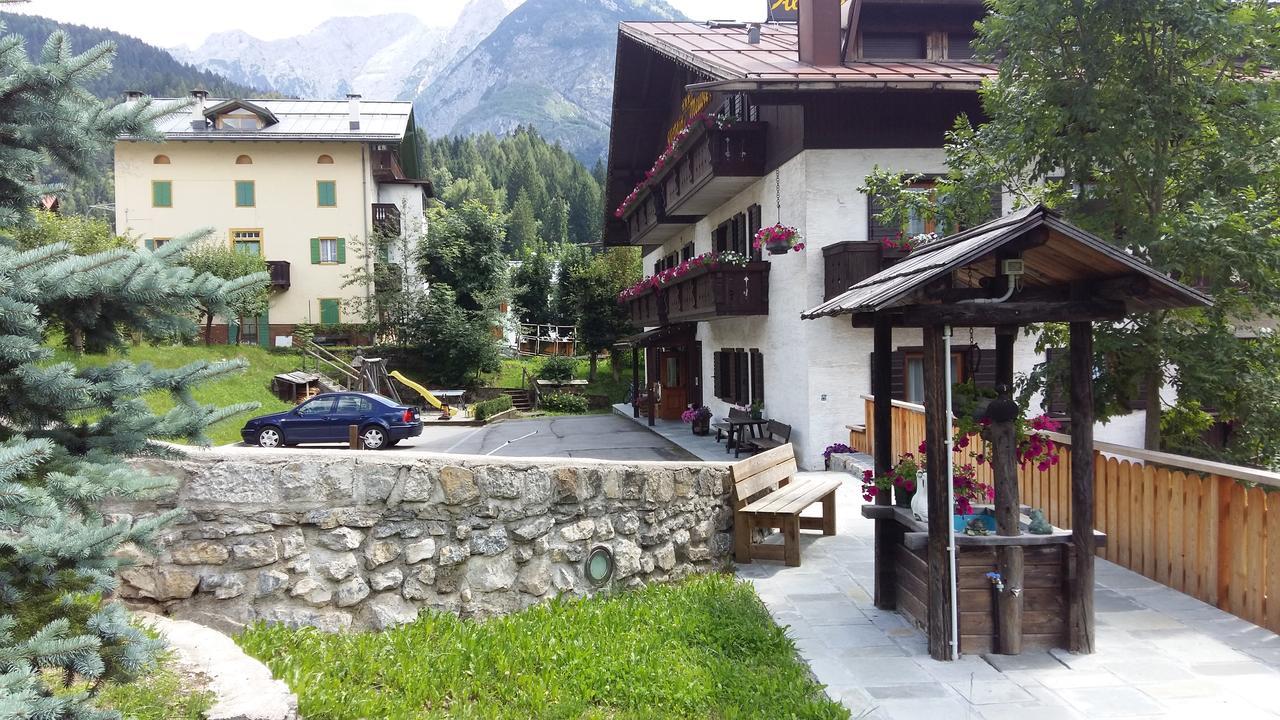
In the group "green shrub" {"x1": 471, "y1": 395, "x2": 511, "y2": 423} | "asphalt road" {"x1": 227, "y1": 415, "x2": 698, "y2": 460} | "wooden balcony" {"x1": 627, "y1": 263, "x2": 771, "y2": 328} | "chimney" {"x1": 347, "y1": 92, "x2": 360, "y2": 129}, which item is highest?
"chimney" {"x1": 347, "y1": 92, "x2": 360, "y2": 129}

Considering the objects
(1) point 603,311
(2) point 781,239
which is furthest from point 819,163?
(1) point 603,311

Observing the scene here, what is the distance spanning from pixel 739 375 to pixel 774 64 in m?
7.98

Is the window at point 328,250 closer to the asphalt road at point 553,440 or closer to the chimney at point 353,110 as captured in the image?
the chimney at point 353,110

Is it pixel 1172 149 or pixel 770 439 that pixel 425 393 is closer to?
pixel 770 439

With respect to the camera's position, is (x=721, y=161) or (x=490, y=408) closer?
(x=721, y=161)

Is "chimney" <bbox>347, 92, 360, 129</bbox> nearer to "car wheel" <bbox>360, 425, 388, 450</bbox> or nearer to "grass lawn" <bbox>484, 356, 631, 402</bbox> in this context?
"grass lawn" <bbox>484, 356, 631, 402</bbox>

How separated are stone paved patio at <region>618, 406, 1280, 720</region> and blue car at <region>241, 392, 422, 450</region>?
15.3 m

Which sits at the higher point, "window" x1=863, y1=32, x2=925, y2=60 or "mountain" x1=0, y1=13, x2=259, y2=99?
"mountain" x1=0, y1=13, x2=259, y2=99

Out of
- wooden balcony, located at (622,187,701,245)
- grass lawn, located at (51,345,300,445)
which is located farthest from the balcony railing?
wooden balcony, located at (622,187,701,245)

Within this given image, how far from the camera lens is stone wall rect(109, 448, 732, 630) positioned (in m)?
6.12

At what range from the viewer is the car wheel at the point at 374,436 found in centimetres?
2131

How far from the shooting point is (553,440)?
77.0ft

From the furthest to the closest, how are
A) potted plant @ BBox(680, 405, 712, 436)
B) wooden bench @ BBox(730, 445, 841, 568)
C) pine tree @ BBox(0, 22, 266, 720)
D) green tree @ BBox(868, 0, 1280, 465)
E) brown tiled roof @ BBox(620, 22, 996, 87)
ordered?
1. potted plant @ BBox(680, 405, 712, 436)
2. brown tiled roof @ BBox(620, 22, 996, 87)
3. wooden bench @ BBox(730, 445, 841, 568)
4. green tree @ BBox(868, 0, 1280, 465)
5. pine tree @ BBox(0, 22, 266, 720)

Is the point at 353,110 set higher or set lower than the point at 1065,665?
higher
